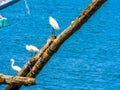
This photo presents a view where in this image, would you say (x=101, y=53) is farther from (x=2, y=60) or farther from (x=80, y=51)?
(x=2, y=60)

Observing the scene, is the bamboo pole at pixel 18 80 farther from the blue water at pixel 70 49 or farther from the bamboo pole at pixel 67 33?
the blue water at pixel 70 49

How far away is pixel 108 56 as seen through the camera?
4556 cm

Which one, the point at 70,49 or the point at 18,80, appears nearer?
the point at 18,80

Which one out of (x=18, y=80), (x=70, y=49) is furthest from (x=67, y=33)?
(x=70, y=49)

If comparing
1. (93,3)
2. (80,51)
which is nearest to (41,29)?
(80,51)

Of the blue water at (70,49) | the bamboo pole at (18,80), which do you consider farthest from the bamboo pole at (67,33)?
the blue water at (70,49)

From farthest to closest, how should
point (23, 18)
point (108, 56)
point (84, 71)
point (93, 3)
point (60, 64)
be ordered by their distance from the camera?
point (23, 18), point (108, 56), point (60, 64), point (84, 71), point (93, 3)

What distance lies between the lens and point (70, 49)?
4900cm

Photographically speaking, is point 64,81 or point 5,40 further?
point 5,40

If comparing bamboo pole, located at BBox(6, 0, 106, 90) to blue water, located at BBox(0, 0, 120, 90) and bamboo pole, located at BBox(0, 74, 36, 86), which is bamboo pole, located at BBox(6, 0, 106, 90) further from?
blue water, located at BBox(0, 0, 120, 90)

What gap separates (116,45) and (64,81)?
54.3 feet

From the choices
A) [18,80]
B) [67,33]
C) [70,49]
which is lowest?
[70,49]

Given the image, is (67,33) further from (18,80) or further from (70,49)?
(70,49)

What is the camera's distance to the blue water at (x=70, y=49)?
119ft
